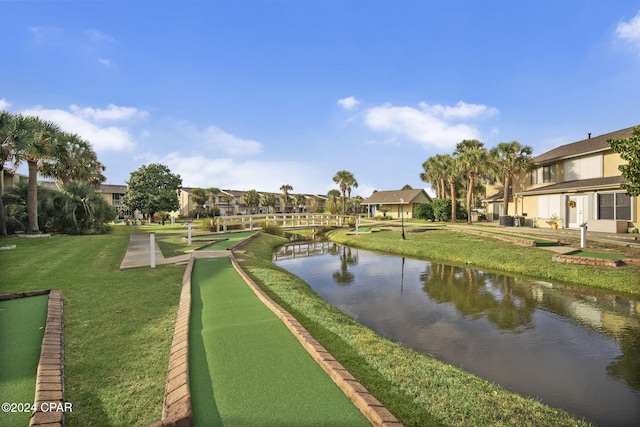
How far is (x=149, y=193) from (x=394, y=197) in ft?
113

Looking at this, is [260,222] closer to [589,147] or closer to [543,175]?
[543,175]

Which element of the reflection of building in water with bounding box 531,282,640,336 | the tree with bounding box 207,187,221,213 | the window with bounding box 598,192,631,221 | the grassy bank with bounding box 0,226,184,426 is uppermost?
the tree with bounding box 207,187,221,213

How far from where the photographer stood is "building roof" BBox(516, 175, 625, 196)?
18125 mm

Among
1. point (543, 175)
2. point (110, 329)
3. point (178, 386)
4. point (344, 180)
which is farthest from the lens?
point (344, 180)

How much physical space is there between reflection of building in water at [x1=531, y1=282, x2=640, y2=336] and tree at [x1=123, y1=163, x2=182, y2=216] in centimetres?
4394

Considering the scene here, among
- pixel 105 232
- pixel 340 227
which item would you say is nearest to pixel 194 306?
pixel 105 232

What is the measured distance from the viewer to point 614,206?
60.2ft

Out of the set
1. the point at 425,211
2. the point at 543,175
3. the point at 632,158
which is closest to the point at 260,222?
the point at 425,211

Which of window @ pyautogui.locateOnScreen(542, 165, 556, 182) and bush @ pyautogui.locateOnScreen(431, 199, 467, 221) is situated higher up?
window @ pyautogui.locateOnScreen(542, 165, 556, 182)

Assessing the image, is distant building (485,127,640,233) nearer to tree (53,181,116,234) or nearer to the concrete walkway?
the concrete walkway

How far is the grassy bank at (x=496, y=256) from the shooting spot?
10703 mm

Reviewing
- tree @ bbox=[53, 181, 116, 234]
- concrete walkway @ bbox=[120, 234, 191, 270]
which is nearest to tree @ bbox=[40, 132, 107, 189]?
tree @ bbox=[53, 181, 116, 234]

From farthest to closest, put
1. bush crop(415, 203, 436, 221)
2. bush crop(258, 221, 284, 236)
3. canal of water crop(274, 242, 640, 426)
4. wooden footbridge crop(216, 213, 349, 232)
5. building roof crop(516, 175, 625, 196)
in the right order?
1. bush crop(415, 203, 436, 221)
2. bush crop(258, 221, 284, 236)
3. wooden footbridge crop(216, 213, 349, 232)
4. building roof crop(516, 175, 625, 196)
5. canal of water crop(274, 242, 640, 426)

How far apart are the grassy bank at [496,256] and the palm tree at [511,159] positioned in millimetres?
8562
